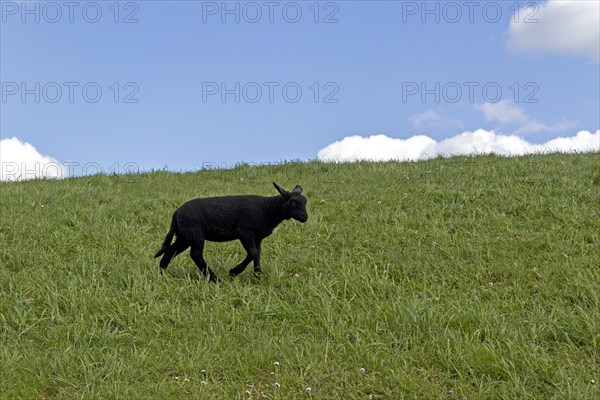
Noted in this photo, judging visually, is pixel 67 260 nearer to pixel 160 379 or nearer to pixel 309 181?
pixel 160 379

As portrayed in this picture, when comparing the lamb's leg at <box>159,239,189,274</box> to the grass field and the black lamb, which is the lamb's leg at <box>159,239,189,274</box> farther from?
the grass field

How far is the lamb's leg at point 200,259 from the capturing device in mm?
6980

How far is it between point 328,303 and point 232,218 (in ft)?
5.73

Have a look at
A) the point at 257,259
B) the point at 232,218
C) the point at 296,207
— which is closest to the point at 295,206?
the point at 296,207

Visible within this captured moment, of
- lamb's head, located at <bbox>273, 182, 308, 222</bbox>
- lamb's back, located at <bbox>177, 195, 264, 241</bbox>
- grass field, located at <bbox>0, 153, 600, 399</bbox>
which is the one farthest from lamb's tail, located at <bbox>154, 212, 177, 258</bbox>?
lamb's head, located at <bbox>273, 182, 308, 222</bbox>

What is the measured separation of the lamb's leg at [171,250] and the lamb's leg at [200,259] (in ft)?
0.95

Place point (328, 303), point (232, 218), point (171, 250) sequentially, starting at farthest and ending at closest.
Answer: point (171, 250)
point (232, 218)
point (328, 303)

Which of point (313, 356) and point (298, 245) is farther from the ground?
point (298, 245)

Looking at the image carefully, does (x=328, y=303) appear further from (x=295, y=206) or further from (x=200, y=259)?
(x=200, y=259)

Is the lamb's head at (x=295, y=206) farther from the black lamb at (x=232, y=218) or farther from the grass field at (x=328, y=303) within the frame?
the grass field at (x=328, y=303)

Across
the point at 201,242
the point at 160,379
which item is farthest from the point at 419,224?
the point at 160,379

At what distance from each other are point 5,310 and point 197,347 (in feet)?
9.62

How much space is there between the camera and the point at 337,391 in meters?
4.81

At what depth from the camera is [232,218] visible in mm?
7051
